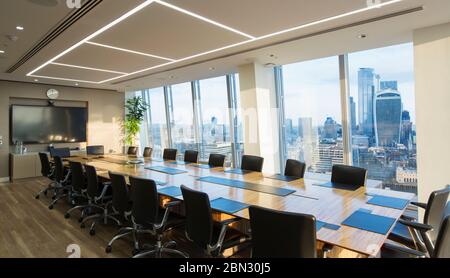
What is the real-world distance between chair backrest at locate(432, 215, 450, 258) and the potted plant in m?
8.70

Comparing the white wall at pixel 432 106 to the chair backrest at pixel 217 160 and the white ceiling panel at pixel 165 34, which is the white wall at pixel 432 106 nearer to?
the white ceiling panel at pixel 165 34

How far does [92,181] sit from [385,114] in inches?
195

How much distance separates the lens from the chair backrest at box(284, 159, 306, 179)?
3518 mm

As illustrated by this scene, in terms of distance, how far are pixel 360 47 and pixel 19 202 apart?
695 cm

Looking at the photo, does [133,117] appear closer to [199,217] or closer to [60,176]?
[60,176]

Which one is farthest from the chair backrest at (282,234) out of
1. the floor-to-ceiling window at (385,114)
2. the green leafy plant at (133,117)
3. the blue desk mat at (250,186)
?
the green leafy plant at (133,117)

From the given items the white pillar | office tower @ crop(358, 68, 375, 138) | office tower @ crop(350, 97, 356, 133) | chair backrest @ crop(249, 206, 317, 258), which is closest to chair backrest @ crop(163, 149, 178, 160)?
the white pillar

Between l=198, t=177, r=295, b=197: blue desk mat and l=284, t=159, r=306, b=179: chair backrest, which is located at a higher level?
l=284, t=159, r=306, b=179: chair backrest

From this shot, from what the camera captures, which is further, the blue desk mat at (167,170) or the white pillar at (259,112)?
the white pillar at (259,112)

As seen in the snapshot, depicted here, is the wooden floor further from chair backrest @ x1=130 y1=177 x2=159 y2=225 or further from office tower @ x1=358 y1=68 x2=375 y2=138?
office tower @ x1=358 y1=68 x2=375 y2=138

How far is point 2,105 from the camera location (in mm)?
6922

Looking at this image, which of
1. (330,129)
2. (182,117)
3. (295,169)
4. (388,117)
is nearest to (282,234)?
(295,169)

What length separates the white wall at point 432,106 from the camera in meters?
3.51
